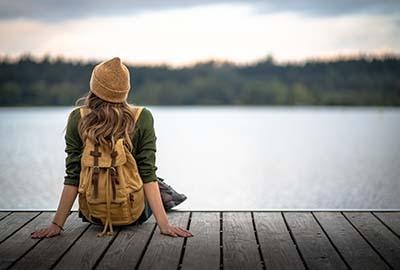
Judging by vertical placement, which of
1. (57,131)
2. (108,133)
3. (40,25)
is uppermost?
(40,25)

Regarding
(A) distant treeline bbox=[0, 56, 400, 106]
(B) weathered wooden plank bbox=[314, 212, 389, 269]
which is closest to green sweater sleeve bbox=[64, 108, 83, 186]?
(B) weathered wooden plank bbox=[314, 212, 389, 269]

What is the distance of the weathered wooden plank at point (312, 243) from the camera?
2776 millimetres

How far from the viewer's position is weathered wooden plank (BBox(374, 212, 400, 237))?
342 cm

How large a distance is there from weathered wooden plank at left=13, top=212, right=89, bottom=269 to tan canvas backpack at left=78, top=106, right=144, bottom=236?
124mm

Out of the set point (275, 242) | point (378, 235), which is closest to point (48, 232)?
point (275, 242)

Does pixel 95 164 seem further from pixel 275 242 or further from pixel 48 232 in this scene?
pixel 275 242

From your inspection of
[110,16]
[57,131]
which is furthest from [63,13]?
[57,131]

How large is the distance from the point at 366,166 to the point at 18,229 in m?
7.80

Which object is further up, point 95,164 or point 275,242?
point 95,164

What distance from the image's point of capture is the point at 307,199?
768 cm

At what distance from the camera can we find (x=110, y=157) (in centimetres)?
320

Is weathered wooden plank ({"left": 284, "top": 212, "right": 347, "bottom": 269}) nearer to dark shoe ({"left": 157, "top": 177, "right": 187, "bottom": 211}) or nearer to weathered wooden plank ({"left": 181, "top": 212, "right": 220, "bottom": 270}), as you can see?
weathered wooden plank ({"left": 181, "top": 212, "right": 220, "bottom": 270})

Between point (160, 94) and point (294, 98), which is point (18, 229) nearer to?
point (160, 94)

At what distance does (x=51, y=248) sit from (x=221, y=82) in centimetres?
2277
